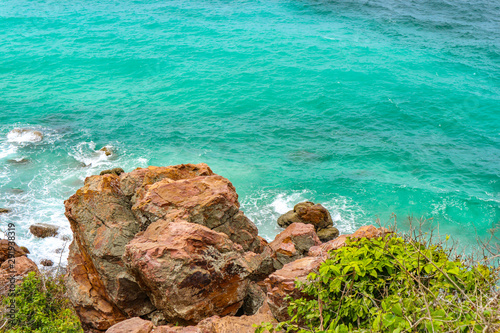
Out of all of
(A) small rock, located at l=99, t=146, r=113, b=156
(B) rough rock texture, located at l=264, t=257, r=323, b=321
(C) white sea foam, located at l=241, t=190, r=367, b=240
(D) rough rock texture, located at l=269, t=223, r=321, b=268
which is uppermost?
(B) rough rock texture, located at l=264, t=257, r=323, b=321

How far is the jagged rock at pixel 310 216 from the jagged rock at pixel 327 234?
448 mm

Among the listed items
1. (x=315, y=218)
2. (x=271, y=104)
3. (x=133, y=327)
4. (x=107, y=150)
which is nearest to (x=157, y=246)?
(x=133, y=327)

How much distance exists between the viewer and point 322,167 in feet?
111

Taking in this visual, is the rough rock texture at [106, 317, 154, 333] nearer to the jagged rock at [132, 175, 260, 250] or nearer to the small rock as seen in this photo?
the jagged rock at [132, 175, 260, 250]

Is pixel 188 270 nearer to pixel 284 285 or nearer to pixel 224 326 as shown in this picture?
pixel 224 326

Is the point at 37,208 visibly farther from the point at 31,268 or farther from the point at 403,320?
the point at 403,320

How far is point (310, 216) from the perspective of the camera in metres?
26.8

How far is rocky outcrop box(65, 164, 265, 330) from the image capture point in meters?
13.0

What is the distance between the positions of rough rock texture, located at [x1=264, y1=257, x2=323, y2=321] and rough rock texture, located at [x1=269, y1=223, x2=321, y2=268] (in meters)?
5.67

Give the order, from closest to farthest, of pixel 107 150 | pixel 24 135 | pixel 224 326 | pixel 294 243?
pixel 224 326 → pixel 294 243 → pixel 107 150 → pixel 24 135

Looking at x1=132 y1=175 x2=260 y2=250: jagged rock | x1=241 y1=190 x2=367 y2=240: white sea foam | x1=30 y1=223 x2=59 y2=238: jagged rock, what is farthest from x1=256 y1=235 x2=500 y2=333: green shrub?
x1=30 y1=223 x2=59 y2=238: jagged rock

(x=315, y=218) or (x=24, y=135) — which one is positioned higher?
(x=24, y=135)

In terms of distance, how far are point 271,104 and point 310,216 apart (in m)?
19.3

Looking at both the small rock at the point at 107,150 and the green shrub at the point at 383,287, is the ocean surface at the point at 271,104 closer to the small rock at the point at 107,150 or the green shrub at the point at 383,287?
the small rock at the point at 107,150
